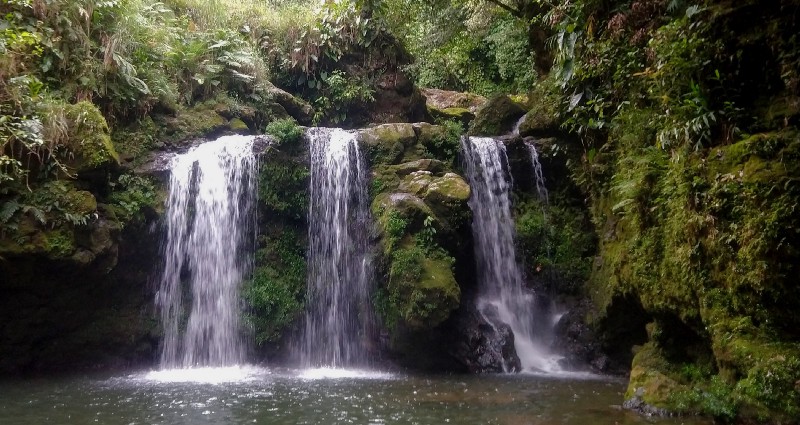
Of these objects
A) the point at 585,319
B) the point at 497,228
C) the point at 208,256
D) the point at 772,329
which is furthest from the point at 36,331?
the point at 772,329

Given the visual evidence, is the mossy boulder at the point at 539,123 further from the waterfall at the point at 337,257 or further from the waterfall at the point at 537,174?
the waterfall at the point at 337,257

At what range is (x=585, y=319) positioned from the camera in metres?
11.2

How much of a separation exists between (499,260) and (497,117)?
397 cm

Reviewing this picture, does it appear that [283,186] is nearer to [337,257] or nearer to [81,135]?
[337,257]

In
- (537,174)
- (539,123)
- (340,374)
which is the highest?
(539,123)

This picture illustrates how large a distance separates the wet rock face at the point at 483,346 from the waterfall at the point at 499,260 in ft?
0.96

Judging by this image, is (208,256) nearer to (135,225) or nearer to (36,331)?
(135,225)

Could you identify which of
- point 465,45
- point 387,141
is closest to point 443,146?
point 387,141

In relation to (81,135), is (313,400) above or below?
below

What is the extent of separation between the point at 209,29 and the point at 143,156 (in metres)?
5.56

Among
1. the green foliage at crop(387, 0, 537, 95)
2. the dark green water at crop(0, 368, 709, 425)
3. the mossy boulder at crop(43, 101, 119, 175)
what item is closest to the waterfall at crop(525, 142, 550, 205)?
the green foliage at crop(387, 0, 537, 95)

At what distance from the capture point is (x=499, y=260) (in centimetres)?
1249

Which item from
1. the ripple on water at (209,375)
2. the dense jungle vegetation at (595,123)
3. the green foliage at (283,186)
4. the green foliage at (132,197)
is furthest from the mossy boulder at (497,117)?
the ripple on water at (209,375)

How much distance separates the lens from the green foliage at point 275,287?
11.5 metres
